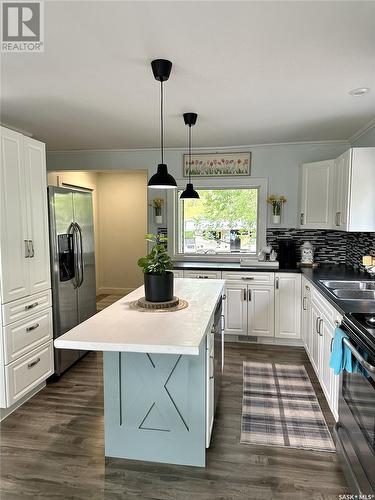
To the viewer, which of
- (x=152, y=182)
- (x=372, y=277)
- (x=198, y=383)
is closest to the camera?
(x=198, y=383)

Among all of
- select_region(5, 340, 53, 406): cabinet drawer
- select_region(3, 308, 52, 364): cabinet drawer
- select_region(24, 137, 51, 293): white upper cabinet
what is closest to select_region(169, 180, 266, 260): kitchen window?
select_region(24, 137, 51, 293): white upper cabinet

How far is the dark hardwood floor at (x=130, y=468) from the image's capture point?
188 centimetres

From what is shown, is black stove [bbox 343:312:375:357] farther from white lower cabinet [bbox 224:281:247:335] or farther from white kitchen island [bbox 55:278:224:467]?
white lower cabinet [bbox 224:281:247:335]

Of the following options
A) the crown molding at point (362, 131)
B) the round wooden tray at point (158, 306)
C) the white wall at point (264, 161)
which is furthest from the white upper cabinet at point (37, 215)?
the crown molding at point (362, 131)

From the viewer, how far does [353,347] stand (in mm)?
1746

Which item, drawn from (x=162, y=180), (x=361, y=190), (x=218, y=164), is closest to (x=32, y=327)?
(x=162, y=180)

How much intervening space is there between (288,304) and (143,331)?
8.69ft

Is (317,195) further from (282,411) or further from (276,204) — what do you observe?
(282,411)

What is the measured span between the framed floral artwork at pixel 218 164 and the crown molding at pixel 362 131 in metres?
1.24

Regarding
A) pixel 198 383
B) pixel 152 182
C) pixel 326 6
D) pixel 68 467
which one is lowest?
pixel 68 467

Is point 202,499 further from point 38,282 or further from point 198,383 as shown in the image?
point 38,282

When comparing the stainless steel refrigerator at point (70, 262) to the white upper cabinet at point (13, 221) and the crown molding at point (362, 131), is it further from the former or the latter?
the crown molding at point (362, 131)

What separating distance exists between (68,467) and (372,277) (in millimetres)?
2979

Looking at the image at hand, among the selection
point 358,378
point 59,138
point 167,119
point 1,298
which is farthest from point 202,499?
point 59,138
